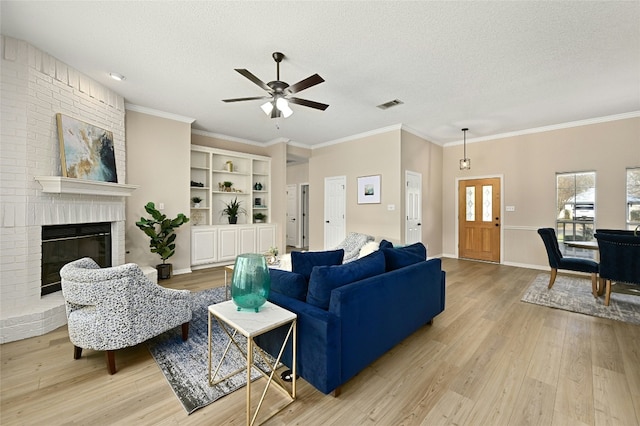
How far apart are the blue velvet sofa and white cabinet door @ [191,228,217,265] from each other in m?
3.54

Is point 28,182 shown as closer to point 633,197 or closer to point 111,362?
point 111,362

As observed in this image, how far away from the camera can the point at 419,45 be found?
2.69m

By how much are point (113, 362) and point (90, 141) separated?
9.22ft

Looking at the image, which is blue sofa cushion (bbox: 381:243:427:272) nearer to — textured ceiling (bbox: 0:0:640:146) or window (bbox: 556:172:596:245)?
textured ceiling (bbox: 0:0:640:146)

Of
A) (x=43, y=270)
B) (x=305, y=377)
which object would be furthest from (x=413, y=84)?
(x=43, y=270)

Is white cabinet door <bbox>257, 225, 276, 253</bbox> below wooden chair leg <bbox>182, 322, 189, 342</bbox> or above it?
above

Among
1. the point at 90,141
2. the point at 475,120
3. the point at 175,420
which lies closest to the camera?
the point at 175,420

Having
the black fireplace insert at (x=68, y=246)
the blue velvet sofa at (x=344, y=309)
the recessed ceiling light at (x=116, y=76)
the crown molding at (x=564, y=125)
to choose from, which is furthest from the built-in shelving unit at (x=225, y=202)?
the crown molding at (x=564, y=125)

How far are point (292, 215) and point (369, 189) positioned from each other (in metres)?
3.42

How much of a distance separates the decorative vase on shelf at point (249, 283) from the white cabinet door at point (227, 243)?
411cm

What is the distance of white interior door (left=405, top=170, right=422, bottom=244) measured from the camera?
18.2ft

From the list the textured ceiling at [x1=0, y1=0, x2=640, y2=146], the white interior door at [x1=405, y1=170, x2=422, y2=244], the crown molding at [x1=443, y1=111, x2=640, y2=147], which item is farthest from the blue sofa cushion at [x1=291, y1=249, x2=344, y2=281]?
the crown molding at [x1=443, y1=111, x2=640, y2=147]

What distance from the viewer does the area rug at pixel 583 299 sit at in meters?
3.19

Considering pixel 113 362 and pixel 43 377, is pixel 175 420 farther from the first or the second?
pixel 43 377
